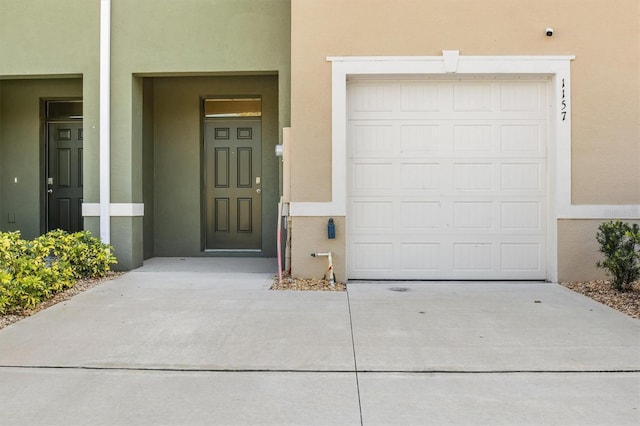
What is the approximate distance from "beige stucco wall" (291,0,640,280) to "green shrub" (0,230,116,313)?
10.1 feet

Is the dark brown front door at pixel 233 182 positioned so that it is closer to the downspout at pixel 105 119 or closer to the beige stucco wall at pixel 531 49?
the downspout at pixel 105 119

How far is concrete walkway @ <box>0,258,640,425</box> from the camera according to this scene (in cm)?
271

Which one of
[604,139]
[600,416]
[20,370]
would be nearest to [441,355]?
[600,416]

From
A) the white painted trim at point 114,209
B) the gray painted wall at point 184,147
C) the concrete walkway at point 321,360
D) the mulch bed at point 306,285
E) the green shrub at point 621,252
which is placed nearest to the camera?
the concrete walkway at point 321,360

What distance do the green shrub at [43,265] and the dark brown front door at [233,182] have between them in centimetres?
203

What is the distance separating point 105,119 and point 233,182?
227cm

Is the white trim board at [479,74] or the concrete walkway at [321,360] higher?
the white trim board at [479,74]

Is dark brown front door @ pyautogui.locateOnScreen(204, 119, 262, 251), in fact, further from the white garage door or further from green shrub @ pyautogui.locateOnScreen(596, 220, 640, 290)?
green shrub @ pyautogui.locateOnScreen(596, 220, 640, 290)

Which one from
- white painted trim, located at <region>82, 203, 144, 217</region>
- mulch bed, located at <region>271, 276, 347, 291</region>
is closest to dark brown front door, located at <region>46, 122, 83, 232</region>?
white painted trim, located at <region>82, 203, 144, 217</region>

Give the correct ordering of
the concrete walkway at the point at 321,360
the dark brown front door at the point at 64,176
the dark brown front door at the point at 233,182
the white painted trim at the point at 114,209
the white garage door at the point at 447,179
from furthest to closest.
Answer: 1. the dark brown front door at the point at 64,176
2. the dark brown front door at the point at 233,182
3. the white painted trim at the point at 114,209
4. the white garage door at the point at 447,179
5. the concrete walkway at the point at 321,360

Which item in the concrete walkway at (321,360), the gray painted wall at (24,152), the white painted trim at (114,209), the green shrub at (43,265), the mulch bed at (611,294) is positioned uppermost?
the gray painted wall at (24,152)

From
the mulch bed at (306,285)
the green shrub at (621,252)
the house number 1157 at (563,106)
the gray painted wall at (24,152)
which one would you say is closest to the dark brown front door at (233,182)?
the mulch bed at (306,285)

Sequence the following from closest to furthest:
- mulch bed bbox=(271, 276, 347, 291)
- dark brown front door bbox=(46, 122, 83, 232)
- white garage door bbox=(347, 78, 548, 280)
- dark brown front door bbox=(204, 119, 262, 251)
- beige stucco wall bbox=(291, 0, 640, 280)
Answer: mulch bed bbox=(271, 276, 347, 291), beige stucco wall bbox=(291, 0, 640, 280), white garage door bbox=(347, 78, 548, 280), dark brown front door bbox=(204, 119, 262, 251), dark brown front door bbox=(46, 122, 83, 232)

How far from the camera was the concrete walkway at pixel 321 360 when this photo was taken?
271 cm
